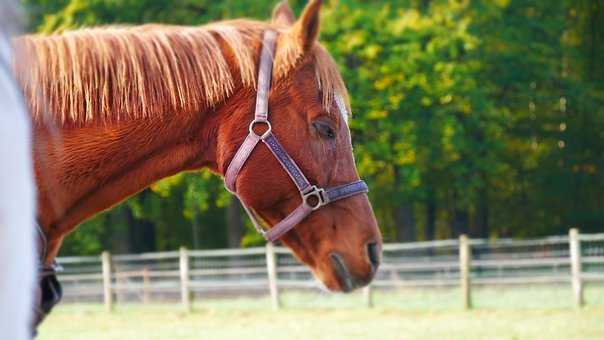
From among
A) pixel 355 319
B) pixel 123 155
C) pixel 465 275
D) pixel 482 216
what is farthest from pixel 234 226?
pixel 123 155

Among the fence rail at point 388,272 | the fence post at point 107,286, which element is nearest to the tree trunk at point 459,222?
the fence rail at point 388,272

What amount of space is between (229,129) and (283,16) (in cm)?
72

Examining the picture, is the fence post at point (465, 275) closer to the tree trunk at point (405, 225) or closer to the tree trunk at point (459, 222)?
the tree trunk at point (405, 225)

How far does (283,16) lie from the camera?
355cm

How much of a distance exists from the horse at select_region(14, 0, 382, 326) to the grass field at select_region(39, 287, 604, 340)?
807cm

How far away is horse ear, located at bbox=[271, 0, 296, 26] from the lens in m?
3.50

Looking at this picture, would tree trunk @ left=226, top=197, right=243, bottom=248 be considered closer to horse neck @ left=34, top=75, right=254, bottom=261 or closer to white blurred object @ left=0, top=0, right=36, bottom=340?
horse neck @ left=34, top=75, right=254, bottom=261

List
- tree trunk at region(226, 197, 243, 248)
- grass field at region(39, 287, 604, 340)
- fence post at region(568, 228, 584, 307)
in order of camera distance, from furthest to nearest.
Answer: tree trunk at region(226, 197, 243, 248) → fence post at region(568, 228, 584, 307) → grass field at region(39, 287, 604, 340)

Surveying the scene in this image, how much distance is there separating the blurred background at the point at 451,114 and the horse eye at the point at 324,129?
51.6 ft

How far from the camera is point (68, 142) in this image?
111 inches

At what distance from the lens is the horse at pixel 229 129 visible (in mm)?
2846

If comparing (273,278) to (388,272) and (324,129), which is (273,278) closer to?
(388,272)

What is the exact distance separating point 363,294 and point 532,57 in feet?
35.8

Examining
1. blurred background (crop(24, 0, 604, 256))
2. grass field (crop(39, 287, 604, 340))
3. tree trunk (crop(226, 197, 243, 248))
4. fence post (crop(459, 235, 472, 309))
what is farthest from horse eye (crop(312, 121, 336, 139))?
tree trunk (crop(226, 197, 243, 248))
